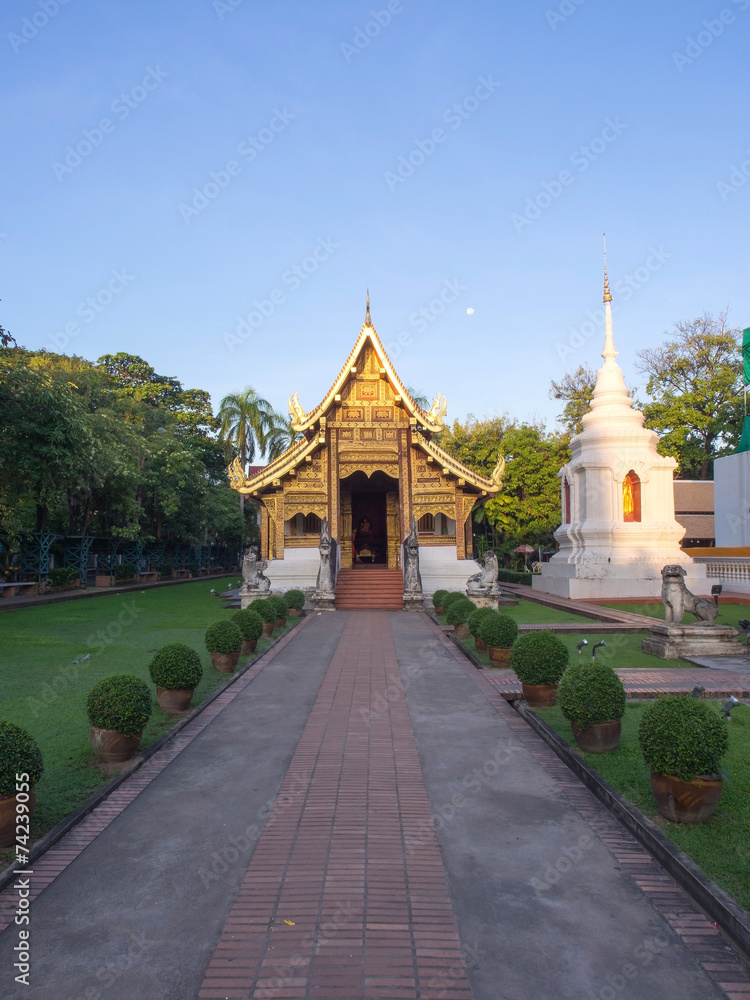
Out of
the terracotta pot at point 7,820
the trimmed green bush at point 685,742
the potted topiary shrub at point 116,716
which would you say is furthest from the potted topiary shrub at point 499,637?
the terracotta pot at point 7,820

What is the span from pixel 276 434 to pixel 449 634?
100 ft

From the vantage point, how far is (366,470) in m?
23.0

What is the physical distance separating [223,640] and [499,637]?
178 inches

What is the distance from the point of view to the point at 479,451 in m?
36.2

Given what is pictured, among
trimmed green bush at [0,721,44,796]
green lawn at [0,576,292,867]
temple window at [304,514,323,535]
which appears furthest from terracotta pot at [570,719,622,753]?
temple window at [304,514,323,535]

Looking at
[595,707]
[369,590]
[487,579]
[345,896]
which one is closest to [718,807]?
[595,707]

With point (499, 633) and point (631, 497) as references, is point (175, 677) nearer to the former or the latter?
point (499, 633)

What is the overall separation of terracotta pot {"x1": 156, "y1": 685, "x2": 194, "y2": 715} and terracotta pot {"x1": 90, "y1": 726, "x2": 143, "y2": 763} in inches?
65.3

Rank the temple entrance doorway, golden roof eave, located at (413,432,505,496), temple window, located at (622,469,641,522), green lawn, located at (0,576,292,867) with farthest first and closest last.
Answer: the temple entrance doorway → temple window, located at (622,469,641,522) → golden roof eave, located at (413,432,505,496) → green lawn, located at (0,576,292,867)

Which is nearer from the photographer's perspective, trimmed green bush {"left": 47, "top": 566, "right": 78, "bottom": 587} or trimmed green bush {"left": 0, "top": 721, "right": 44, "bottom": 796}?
trimmed green bush {"left": 0, "top": 721, "right": 44, "bottom": 796}

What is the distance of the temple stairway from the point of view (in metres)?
20.6

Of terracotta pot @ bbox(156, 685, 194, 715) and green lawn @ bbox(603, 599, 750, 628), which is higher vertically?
terracotta pot @ bbox(156, 685, 194, 715)

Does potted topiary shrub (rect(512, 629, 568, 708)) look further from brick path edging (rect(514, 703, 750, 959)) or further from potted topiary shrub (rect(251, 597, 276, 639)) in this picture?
potted topiary shrub (rect(251, 597, 276, 639))

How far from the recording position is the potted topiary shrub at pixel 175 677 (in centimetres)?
781
